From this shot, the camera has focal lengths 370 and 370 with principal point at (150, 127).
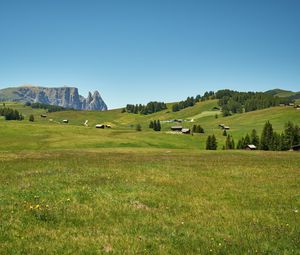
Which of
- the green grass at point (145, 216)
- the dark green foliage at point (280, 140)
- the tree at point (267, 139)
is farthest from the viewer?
the tree at point (267, 139)

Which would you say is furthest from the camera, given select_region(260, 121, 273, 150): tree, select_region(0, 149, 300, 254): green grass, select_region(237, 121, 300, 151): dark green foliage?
select_region(260, 121, 273, 150): tree

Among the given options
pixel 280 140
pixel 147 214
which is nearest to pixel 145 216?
pixel 147 214

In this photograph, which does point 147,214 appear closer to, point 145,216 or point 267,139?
point 145,216

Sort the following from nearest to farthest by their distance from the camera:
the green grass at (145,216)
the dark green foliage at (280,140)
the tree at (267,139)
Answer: the green grass at (145,216)
the dark green foliage at (280,140)
the tree at (267,139)

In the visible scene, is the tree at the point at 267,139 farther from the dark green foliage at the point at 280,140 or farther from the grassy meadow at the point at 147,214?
the grassy meadow at the point at 147,214

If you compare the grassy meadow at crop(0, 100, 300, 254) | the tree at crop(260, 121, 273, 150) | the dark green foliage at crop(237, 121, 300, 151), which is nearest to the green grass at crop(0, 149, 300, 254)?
the grassy meadow at crop(0, 100, 300, 254)

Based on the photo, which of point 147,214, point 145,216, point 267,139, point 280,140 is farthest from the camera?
point 267,139

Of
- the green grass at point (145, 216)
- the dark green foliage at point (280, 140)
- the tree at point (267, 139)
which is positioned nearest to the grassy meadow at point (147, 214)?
the green grass at point (145, 216)

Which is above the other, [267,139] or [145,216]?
[267,139]

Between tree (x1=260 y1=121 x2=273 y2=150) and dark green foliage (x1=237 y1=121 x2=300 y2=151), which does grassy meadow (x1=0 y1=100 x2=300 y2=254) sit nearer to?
dark green foliage (x1=237 y1=121 x2=300 y2=151)

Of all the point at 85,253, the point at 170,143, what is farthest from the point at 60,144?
the point at 85,253

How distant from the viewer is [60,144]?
128 meters

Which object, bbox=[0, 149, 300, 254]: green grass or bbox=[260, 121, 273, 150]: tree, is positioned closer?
bbox=[0, 149, 300, 254]: green grass

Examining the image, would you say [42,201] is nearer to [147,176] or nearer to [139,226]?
[139,226]
